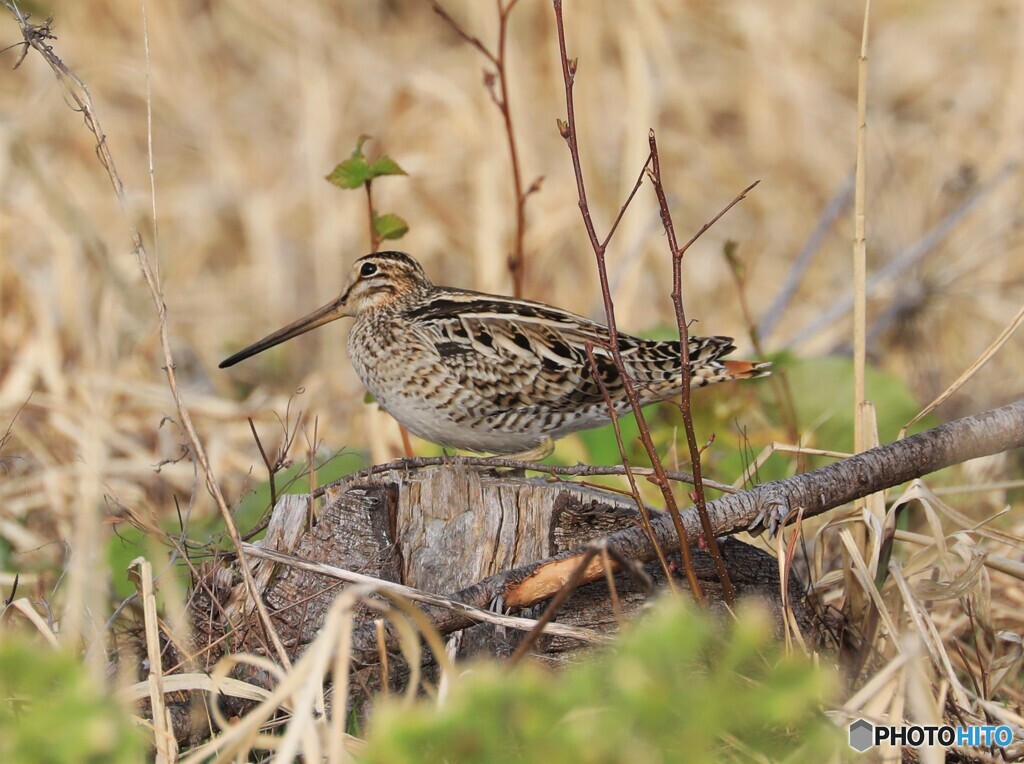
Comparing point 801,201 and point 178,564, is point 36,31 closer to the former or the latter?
point 178,564

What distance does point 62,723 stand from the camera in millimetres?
1402

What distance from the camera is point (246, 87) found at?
891 centimetres

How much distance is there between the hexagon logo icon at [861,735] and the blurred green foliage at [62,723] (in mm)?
1309

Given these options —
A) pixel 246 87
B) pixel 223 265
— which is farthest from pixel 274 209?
pixel 246 87

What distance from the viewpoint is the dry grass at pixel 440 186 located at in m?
5.95

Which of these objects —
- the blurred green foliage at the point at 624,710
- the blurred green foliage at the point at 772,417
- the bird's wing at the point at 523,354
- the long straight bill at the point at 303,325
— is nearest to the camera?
the blurred green foliage at the point at 624,710

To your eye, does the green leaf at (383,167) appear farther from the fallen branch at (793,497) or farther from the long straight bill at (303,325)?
the fallen branch at (793,497)

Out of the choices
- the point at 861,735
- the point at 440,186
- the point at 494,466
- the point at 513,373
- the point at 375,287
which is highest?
the point at 440,186

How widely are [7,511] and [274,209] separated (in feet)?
11.4

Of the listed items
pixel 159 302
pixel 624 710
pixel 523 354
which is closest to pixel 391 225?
pixel 523 354

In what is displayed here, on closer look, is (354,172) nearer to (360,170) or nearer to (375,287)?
(360,170)

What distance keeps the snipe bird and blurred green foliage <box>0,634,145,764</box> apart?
238 cm

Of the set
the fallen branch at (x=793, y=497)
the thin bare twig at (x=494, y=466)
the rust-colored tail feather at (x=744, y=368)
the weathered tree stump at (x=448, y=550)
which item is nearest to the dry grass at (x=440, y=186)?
the rust-colored tail feather at (x=744, y=368)

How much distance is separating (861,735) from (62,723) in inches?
56.1
